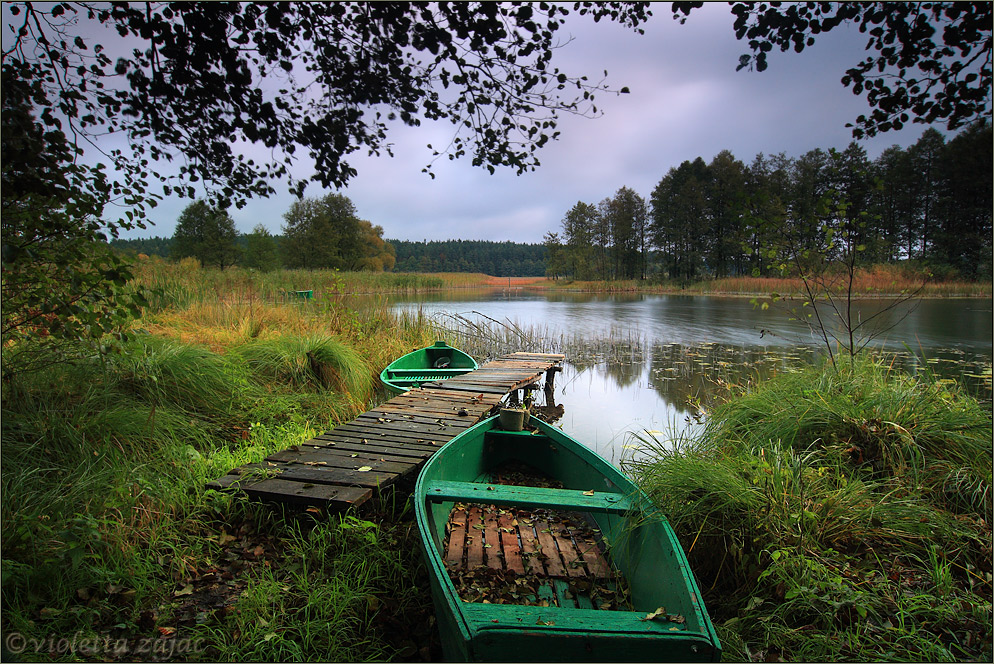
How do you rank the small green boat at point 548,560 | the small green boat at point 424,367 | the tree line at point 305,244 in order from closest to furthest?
the small green boat at point 548,560, the tree line at point 305,244, the small green boat at point 424,367

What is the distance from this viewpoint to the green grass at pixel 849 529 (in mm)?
1611

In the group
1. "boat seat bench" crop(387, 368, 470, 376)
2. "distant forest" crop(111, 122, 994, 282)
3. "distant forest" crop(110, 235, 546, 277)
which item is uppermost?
"distant forest" crop(110, 235, 546, 277)

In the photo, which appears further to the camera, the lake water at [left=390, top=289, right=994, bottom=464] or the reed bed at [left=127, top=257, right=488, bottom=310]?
the reed bed at [left=127, top=257, right=488, bottom=310]

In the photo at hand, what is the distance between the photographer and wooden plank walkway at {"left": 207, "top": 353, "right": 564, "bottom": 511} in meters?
2.29

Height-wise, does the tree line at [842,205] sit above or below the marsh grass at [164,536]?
above

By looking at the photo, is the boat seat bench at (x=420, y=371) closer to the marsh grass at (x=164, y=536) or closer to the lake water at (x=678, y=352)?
the lake water at (x=678, y=352)

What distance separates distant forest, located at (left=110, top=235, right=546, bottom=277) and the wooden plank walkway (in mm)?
12308

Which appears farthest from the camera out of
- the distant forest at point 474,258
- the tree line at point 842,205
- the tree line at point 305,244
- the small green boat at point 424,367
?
the distant forest at point 474,258

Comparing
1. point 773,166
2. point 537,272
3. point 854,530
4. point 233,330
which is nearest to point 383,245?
point 537,272

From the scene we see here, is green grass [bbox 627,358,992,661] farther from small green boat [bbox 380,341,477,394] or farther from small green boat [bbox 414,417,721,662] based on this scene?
small green boat [bbox 380,341,477,394]

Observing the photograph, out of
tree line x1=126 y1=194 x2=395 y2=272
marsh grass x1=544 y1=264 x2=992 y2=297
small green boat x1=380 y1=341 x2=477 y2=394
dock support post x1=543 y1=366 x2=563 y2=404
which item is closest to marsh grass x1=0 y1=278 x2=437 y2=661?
tree line x1=126 y1=194 x2=395 y2=272

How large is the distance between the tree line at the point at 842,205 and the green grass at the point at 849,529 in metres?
1.13

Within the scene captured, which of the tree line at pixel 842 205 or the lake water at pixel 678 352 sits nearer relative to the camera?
the tree line at pixel 842 205

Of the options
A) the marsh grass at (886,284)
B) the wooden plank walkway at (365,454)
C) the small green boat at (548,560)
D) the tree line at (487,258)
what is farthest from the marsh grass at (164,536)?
the tree line at (487,258)
